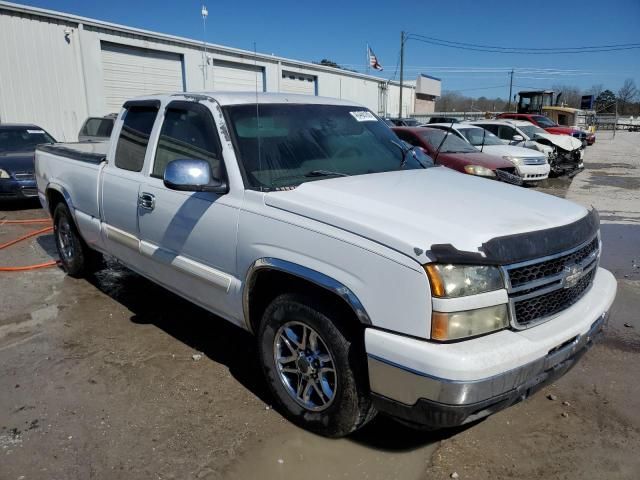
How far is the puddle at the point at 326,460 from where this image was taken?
8.59 ft

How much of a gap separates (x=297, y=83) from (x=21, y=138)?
21.0 m

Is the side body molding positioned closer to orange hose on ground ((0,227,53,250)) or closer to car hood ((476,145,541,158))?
orange hose on ground ((0,227,53,250))

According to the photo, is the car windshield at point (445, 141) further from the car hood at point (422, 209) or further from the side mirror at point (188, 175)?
the side mirror at point (188, 175)

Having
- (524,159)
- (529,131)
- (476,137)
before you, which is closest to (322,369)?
(524,159)

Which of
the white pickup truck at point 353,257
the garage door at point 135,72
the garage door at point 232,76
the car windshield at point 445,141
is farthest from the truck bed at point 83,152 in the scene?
the garage door at point 232,76

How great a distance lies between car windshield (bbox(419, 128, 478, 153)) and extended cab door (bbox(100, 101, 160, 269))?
7765 millimetres

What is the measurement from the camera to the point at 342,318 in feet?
8.53

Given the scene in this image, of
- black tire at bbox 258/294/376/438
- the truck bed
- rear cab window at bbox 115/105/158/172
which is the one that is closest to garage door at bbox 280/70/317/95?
the truck bed

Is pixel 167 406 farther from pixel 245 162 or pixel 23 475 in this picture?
pixel 245 162

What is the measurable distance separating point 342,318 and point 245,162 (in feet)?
3.96

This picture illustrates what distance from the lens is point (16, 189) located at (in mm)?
9477

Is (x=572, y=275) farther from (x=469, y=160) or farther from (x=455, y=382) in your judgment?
(x=469, y=160)

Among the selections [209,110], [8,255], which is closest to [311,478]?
[209,110]

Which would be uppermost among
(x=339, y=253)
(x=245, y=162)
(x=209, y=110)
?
(x=209, y=110)
